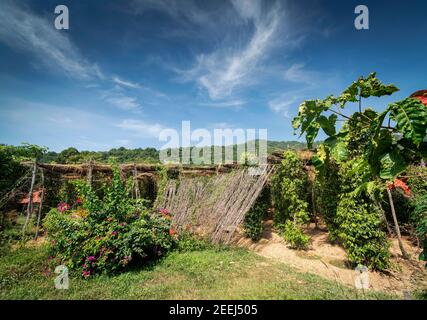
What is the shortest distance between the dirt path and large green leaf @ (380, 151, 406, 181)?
209 cm

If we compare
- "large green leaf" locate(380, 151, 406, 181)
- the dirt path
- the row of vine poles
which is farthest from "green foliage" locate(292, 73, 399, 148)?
the dirt path

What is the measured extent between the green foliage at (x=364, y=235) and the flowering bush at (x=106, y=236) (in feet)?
14.2

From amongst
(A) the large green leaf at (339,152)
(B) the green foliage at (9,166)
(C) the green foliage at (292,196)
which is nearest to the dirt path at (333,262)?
(C) the green foliage at (292,196)

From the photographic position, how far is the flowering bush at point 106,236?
169 inches

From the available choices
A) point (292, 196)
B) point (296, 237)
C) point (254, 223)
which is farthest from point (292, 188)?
point (254, 223)

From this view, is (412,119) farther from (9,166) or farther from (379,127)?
(9,166)

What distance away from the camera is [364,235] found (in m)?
4.83

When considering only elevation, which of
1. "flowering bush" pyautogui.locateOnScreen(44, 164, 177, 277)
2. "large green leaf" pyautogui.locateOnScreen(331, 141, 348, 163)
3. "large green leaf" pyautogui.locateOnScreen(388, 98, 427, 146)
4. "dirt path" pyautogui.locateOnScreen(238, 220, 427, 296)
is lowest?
"dirt path" pyautogui.locateOnScreen(238, 220, 427, 296)

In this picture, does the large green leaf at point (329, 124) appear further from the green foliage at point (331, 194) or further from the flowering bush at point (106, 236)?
the green foliage at point (331, 194)

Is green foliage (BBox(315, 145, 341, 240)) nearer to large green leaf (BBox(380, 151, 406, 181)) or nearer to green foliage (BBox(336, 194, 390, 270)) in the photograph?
green foliage (BBox(336, 194, 390, 270))

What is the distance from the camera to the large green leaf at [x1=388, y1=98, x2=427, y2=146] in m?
1.29

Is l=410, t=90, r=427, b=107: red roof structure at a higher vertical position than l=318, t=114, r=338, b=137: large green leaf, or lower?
higher

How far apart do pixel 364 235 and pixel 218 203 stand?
3.66m

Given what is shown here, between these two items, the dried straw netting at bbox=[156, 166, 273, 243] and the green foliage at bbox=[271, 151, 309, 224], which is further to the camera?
the green foliage at bbox=[271, 151, 309, 224]
